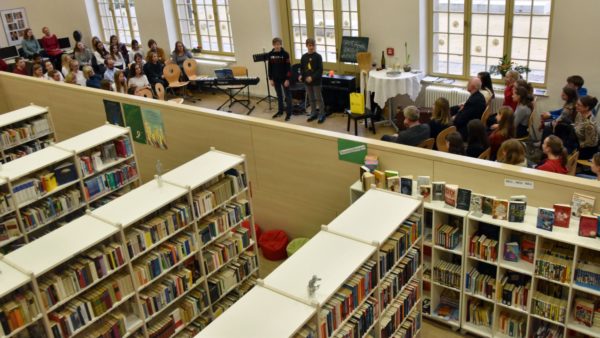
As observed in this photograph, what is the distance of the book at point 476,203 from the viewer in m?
5.14

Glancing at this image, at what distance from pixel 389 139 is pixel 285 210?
1.59 metres

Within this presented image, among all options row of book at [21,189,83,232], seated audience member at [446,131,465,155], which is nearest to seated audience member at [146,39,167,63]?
row of book at [21,189,83,232]

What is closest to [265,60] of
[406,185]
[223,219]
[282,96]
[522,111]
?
[282,96]

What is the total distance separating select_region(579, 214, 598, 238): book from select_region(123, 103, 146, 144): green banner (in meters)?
5.76

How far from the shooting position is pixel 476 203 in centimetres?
516

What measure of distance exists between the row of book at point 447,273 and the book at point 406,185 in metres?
0.79

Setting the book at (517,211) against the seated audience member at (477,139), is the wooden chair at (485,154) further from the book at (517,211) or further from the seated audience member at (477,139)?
the book at (517,211)

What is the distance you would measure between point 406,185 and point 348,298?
5.48 feet

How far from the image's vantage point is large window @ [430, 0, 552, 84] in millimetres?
Answer: 9344

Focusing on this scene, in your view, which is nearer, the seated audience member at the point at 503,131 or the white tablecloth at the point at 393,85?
the seated audience member at the point at 503,131

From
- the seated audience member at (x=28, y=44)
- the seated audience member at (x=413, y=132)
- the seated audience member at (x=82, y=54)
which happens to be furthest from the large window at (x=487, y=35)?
the seated audience member at (x=28, y=44)

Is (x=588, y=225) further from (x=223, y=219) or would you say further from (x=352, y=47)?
(x=352, y=47)

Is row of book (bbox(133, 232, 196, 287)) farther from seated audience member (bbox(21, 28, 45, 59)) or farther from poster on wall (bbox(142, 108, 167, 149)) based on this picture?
seated audience member (bbox(21, 28, 45, 59))

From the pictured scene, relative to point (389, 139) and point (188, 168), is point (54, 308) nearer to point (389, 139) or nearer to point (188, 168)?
point (188, 168)
